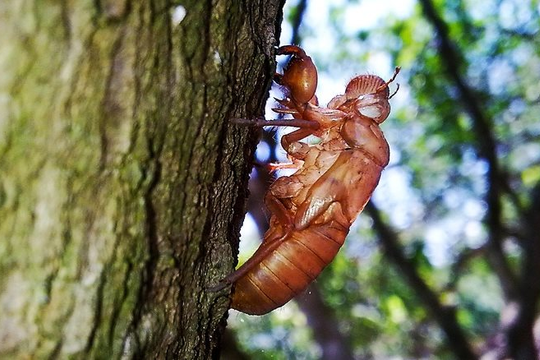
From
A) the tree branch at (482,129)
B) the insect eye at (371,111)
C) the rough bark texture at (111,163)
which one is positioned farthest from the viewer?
the tree branch at (482,129)


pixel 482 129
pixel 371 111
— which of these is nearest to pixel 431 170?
pixel 482 129

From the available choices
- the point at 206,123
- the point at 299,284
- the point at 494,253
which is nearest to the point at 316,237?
the point at 299,284

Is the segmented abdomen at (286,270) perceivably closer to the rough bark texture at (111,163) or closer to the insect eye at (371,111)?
the insect eye at (371,111)

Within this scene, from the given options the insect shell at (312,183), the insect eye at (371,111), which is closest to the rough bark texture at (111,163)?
the insect shell at (312,183)

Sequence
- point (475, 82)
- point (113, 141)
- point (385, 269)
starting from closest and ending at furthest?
point (113, 141) < point (475, 82) < point (385, 269)

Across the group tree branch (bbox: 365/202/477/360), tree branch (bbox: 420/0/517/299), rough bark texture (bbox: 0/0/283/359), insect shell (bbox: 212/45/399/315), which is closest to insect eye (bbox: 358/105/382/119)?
insect shell (bbox: 212/45/399/315)

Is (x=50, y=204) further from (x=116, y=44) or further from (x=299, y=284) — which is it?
(x=299, y=284)
